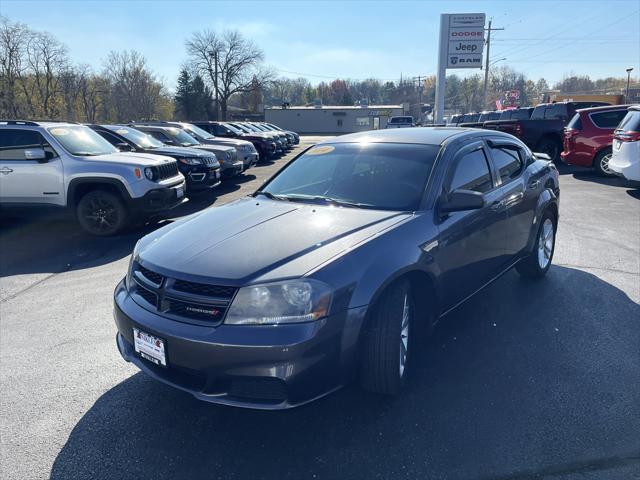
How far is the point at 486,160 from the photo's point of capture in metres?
4.11

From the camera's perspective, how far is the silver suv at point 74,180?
24.3ft

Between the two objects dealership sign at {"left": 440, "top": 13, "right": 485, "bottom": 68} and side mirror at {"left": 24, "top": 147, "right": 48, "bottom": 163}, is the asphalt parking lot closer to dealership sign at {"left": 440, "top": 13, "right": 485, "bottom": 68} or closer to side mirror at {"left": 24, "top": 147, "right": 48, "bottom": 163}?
side mirror at {"left": 24, "top": 147, "right": 48, "bottom": 163}

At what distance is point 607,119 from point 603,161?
118 centimetres

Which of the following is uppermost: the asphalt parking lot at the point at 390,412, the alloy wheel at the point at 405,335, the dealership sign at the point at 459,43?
the dealership sign at the point at 459,43

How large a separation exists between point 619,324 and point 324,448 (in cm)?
302

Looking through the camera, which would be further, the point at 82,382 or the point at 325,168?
the point at 325,168

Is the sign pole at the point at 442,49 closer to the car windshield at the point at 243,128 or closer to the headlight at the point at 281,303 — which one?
the car windshield at the point at 243,128

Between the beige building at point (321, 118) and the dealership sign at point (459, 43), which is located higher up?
the dealership sign at point (459, 43)

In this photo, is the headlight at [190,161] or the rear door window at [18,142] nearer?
the rear door window at [18,142]

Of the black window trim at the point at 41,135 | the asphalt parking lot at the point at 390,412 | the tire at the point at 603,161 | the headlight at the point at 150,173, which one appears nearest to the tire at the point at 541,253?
the asphalt parking lot at the point at 390,412

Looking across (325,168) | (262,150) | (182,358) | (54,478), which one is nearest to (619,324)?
(325,168)

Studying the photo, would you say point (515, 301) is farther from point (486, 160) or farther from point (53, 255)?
point (53, 255)

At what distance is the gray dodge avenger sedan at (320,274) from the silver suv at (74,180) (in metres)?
4.26

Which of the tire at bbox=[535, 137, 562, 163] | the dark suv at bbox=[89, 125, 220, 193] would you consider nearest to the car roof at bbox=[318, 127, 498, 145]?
the dark suv at bbox=[89, 125, 220, 193]
